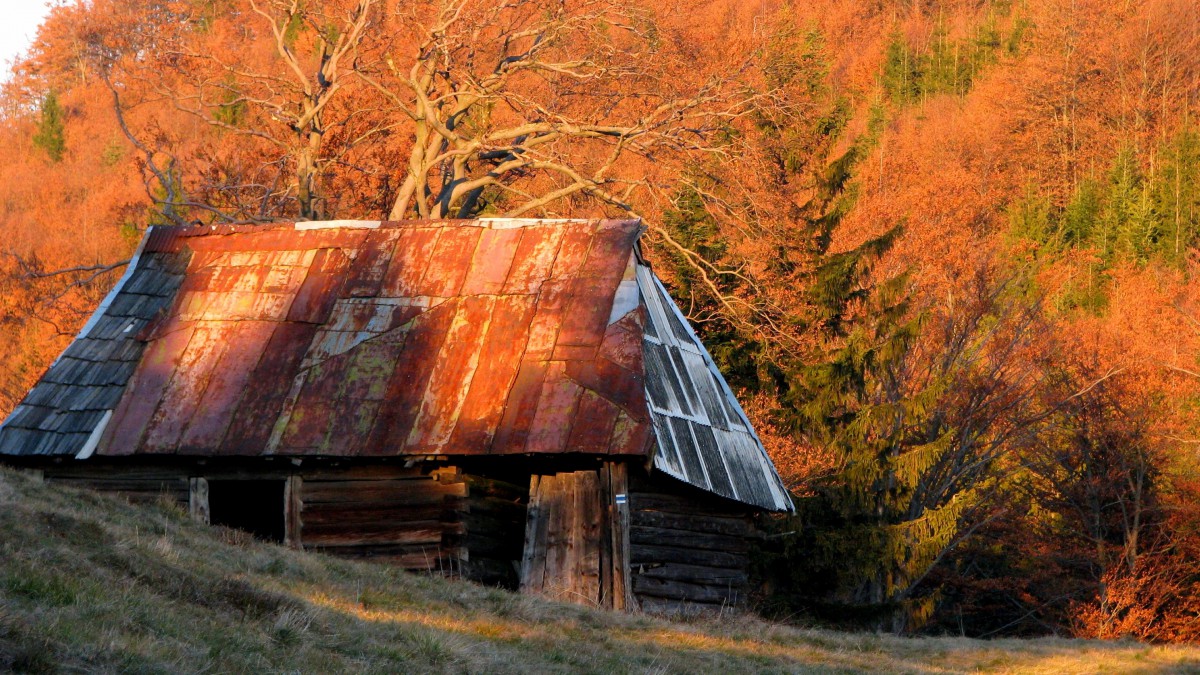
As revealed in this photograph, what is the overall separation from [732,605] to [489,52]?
14.7 metres

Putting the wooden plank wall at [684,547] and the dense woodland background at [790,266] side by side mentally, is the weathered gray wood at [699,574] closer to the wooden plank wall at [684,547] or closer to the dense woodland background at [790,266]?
the wooden plank wall at [684,547]

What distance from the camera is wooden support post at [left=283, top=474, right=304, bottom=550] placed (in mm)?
15133

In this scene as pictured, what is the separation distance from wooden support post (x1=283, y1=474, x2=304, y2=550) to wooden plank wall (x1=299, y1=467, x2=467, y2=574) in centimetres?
4

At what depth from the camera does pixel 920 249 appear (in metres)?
34.7

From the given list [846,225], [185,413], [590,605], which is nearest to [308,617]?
[590,605]

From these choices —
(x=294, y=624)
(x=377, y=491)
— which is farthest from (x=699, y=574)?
(x=294, y=624)

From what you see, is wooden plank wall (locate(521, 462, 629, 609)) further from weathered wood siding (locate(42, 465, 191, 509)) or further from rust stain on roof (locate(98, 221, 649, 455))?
weathered wood siding (locate(42, 465, 191, 509))

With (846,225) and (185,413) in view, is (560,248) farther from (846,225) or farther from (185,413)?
(846,225)

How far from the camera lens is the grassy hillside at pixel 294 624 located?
720 cm

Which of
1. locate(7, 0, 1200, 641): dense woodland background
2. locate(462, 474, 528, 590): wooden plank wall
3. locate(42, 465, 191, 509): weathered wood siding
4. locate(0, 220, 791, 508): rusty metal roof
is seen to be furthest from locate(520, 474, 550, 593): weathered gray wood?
locate(7, 0, 1200, 641): dense woodland background

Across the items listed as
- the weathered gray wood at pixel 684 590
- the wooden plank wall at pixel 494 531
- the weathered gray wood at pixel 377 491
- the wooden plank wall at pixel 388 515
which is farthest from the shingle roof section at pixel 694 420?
the weathered gray wood at pixel 377 491

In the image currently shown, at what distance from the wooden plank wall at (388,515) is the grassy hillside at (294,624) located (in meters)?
1.82

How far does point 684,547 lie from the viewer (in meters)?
15.7

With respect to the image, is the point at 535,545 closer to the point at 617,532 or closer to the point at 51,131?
the point at 617,532
